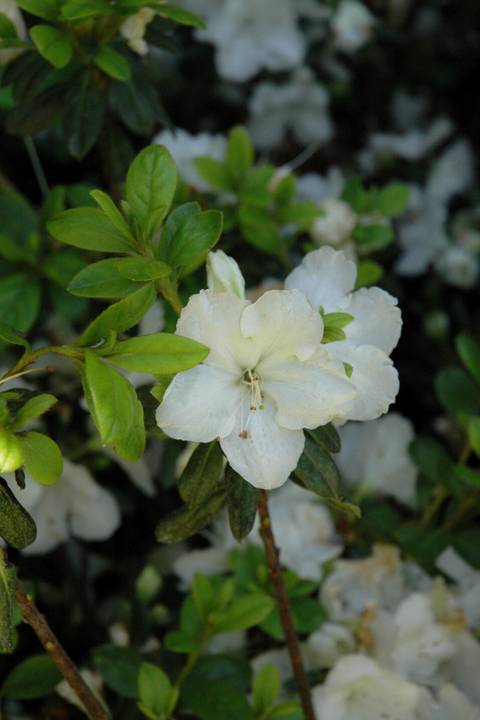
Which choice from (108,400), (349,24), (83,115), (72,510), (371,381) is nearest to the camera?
(108,400)

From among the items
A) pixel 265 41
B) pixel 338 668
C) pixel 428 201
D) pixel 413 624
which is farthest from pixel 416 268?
pixel 338 668

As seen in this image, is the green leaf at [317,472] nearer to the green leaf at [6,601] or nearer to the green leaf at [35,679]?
the green leaf at [6,601]

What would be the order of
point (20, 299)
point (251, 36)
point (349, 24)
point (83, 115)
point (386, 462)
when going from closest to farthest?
1. point (83, 115)
2. point (20, 299)
3. point (386, 462)
4. point (251, 36)
5. point (349, 24)

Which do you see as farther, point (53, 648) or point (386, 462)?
point (386, 462)

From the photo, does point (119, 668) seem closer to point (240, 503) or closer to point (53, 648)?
point (53, 648)

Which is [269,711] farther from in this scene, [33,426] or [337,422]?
[33,426]

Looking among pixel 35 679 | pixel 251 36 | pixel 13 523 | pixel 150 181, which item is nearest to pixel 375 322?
pixel 150 181
